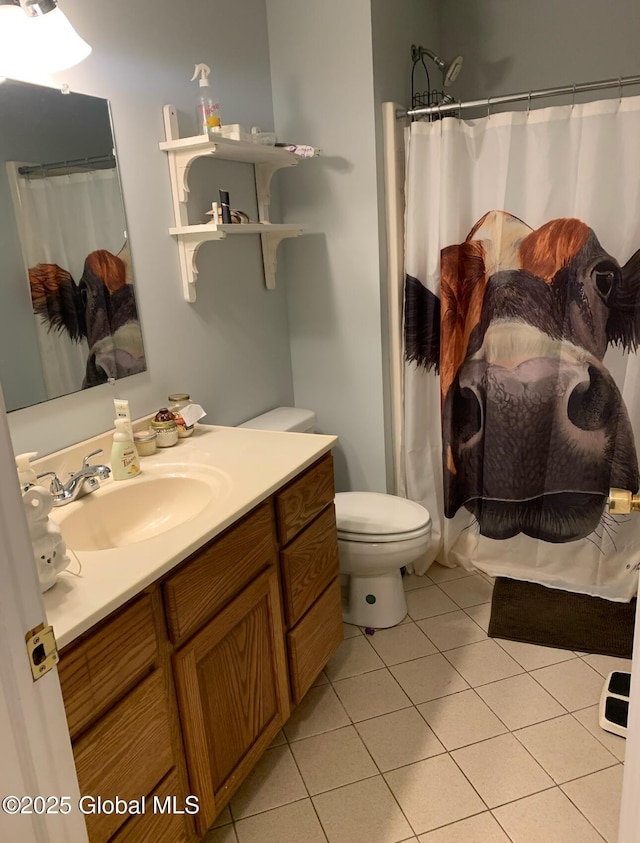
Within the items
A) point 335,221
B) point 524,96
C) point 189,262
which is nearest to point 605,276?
point 524,96

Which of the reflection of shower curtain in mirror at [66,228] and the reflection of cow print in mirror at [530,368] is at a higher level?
the reflection of shower curtain in mirror at [66,228]

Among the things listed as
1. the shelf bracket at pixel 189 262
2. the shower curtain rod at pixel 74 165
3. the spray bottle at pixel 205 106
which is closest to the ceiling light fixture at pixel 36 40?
the shower curtain rod at pixel 74 165

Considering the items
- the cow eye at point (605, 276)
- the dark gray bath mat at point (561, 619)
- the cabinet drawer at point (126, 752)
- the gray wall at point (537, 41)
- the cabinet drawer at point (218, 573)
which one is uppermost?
the gray wall at point (537, 41)

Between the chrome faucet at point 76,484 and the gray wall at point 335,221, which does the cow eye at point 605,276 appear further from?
the chrome faucet at point 76,484

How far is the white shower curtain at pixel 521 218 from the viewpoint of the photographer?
82.6 inches

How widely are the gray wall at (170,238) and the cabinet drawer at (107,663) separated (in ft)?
2.04

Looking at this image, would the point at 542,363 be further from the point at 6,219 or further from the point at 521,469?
the point at 6,219

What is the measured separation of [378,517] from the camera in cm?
223

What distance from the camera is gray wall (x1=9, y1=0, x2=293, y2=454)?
1.67 metres

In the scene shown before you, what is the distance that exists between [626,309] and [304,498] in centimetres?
134

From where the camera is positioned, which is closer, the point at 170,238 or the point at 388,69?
the point at 170,238

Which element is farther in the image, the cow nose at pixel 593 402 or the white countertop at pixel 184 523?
the cow nose at pixel 593 402

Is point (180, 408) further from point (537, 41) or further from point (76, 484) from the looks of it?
point (537, 41)

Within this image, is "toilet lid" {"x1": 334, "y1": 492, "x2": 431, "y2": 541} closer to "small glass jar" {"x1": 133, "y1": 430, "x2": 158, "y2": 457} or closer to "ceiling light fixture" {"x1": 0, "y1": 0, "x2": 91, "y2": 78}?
"small glass jar" {"x1": 133, "y1": 430, "x2": 158, "y2": 457}
